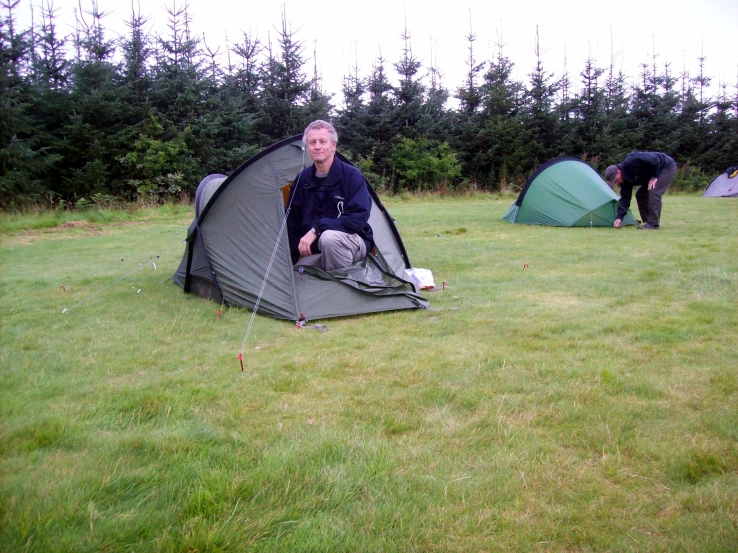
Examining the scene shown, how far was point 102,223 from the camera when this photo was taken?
11.9 metres

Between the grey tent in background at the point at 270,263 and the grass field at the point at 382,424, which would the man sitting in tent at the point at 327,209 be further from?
the grass field at the point at 382,424

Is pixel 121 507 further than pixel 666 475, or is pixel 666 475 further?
pixel 666 475

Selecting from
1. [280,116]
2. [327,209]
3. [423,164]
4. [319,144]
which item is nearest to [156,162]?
[280,116]

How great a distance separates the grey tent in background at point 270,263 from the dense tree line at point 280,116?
6776 mm

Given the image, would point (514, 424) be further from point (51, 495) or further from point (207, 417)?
point (51, 495)

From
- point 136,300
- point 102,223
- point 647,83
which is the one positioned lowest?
point 136,300

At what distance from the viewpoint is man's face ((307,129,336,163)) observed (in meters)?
4.69

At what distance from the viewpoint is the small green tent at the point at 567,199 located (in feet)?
31.9

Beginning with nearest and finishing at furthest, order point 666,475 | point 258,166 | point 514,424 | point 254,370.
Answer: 1. point 666,475
2. point 514,424
3. point 254,370
4. point 258,166

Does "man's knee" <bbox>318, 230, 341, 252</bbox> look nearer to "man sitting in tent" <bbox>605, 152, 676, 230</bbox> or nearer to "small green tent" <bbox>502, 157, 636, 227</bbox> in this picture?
"man sitting in tent" <bbox>605, 152, 676, 230</bbox>

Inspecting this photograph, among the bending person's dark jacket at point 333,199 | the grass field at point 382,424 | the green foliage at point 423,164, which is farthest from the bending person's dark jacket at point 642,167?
the green foliage at point 423,164

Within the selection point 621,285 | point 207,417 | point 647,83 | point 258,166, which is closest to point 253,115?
point 258,166

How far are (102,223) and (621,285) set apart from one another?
10.5 metres

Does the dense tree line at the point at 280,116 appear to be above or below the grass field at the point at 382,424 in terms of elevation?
above
